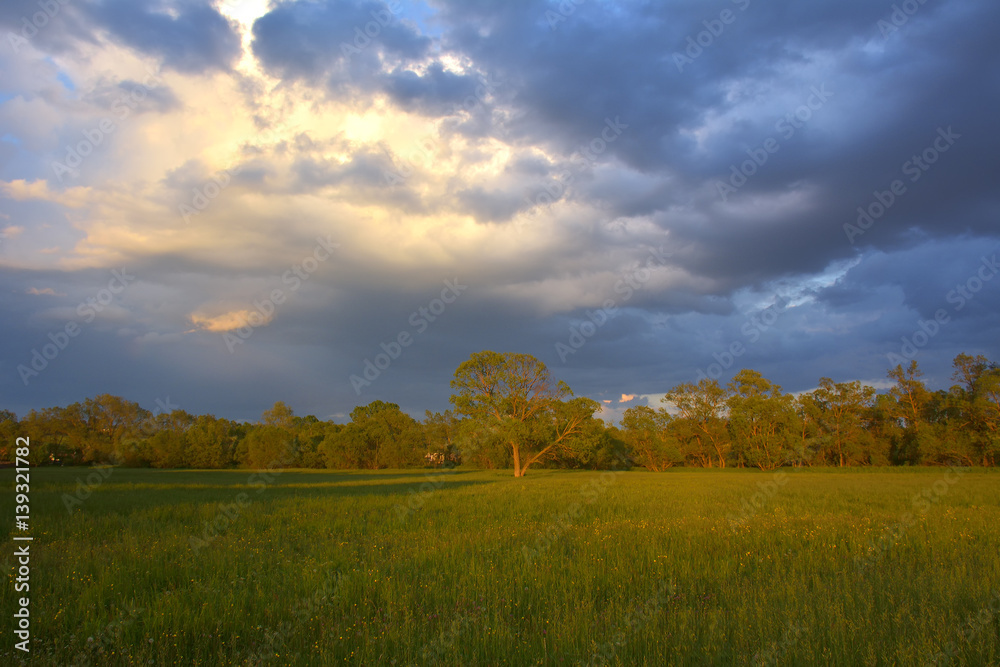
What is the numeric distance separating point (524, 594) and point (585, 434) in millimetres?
40532

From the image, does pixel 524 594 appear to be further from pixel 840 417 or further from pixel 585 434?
pixel 840 417

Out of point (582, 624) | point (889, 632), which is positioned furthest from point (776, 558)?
point (582, 624)

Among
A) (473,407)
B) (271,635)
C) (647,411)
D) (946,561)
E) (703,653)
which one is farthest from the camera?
(647,411)

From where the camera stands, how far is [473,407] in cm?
4741

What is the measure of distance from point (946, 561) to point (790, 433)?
68557mm

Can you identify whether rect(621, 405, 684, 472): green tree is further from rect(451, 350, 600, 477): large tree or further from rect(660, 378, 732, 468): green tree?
rect(451, 350, 600, 477): large tree

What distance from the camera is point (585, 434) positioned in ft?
153

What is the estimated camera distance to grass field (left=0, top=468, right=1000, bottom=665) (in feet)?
17.1

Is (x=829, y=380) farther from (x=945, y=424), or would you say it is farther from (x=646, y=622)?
(x=646, y=622)

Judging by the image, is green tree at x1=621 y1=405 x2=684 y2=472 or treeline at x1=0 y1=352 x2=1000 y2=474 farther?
green tree at x1=621 y1=405 x2=684 y2=472

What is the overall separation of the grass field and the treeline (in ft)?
111

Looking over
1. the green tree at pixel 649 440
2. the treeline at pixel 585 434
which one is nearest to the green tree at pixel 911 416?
the treeline at pixel 585 434

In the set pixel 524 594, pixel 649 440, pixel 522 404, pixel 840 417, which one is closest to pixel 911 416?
pixel 840 417

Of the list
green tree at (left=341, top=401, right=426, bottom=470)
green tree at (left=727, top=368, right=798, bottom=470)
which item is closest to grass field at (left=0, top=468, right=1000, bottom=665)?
green tree at (left=727, top=368, right=798, bottom=470)
